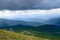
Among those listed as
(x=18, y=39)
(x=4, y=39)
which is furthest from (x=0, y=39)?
(x=18, y=39)

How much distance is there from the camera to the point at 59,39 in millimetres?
90875

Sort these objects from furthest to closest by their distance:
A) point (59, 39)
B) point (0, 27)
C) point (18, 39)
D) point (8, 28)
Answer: point (59, 39) < point (8, 28) < point (0, 27) < point (18, 39)

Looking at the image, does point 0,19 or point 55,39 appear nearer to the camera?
point 0,19

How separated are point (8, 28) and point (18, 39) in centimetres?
914

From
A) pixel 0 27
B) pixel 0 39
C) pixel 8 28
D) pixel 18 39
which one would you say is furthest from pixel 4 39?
pixel 8 28

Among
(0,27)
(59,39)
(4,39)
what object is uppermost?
(59,39)

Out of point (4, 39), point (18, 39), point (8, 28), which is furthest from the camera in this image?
point (8, 28)

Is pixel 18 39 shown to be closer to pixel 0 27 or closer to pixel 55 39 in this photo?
pixel 0 27

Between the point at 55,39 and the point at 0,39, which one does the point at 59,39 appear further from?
the point at 0,39

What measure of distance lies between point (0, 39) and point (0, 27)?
12.9 metres

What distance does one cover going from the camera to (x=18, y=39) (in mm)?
40500

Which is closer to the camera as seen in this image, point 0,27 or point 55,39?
point 0,27

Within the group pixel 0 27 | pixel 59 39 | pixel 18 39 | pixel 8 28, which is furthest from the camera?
pixel 59 39

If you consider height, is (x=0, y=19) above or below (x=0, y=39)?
above
